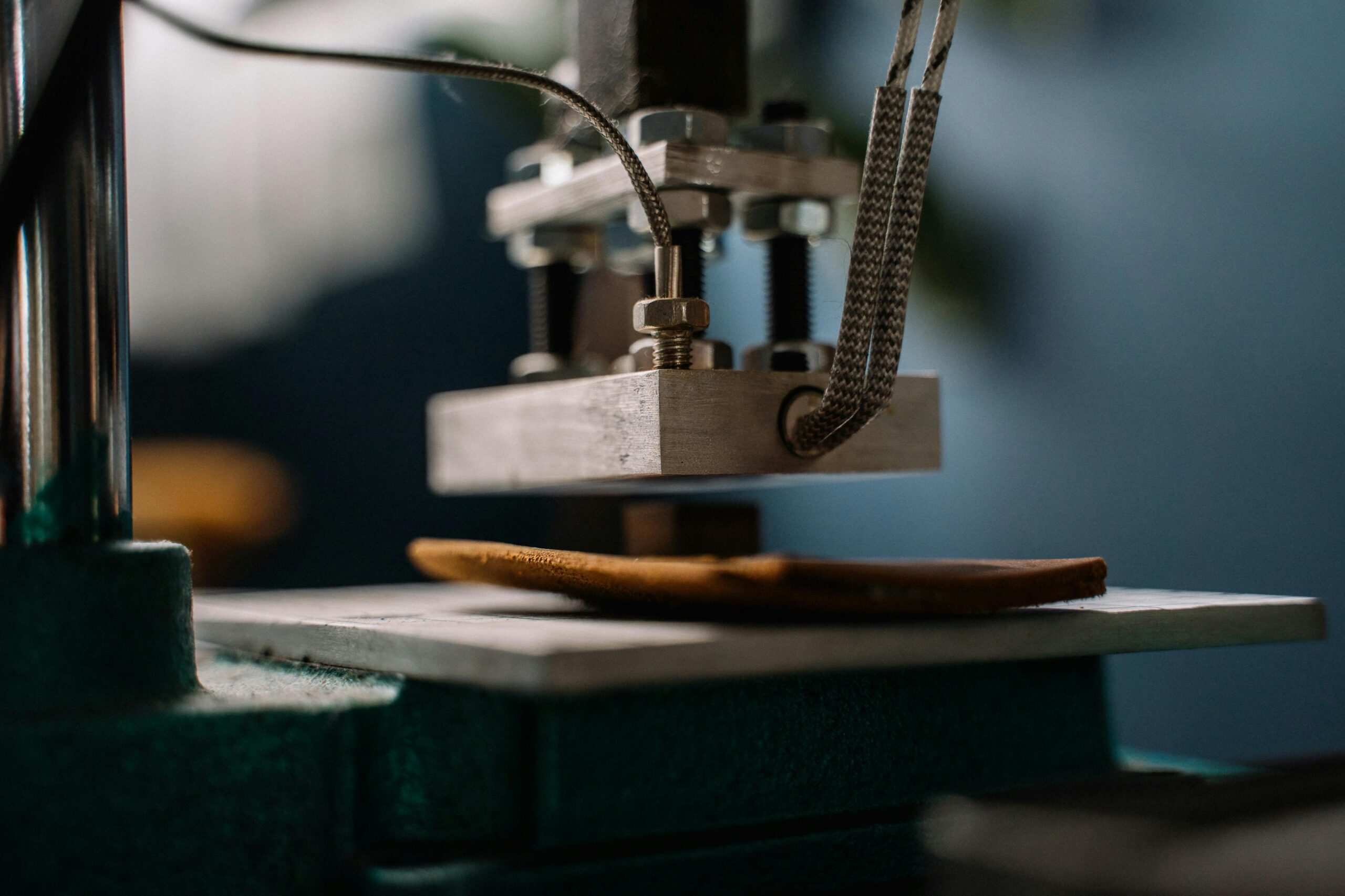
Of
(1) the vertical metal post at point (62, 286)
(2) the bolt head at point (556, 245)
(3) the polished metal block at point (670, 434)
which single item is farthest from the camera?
(2) the bolt head at point (556, 245)

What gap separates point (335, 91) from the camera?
175cm

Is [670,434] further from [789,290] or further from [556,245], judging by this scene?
[556,245]

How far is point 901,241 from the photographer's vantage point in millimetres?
670

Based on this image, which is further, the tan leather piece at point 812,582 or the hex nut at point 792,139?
the hex nut at point 792,139

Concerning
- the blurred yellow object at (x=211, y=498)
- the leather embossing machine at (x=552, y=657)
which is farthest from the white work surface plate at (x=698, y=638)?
the blurred yellow object at (x=211, y=498)

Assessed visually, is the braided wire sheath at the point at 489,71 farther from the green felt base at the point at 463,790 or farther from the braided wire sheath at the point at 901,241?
the green felt base at the point at 463,790

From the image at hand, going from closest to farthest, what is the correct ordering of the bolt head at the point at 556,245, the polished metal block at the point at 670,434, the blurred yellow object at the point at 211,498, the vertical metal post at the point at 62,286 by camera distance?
the vertical metal post at the point at 62,286, the polished metal block at the point at 670,434, the bolt head at the point at 556,245, the blurred yellow object at the point at 211,498

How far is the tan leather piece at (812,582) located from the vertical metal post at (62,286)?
0.70ft

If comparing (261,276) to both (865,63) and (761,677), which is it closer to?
(865,63)

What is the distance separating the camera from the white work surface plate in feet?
1.53

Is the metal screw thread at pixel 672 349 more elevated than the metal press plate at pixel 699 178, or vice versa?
the metal press plate at pixel 699 178

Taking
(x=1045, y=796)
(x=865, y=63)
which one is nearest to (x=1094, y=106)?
(x=865, y=63)

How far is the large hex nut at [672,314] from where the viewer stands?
0.70m

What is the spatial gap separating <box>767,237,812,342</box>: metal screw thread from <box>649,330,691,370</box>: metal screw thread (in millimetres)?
133
